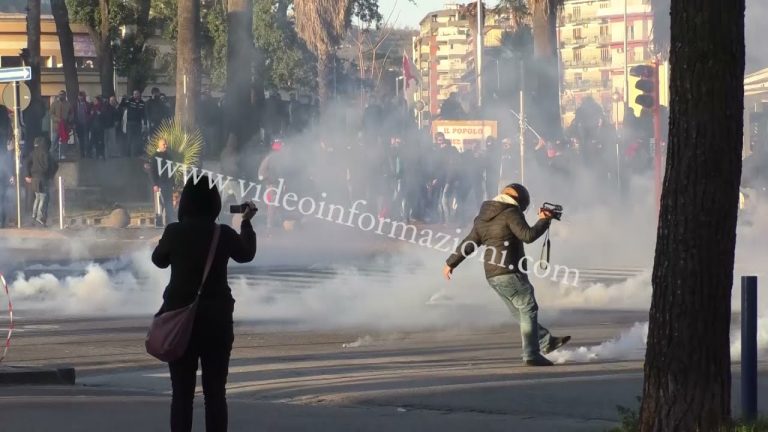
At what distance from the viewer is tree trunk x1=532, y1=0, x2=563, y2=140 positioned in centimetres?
3152

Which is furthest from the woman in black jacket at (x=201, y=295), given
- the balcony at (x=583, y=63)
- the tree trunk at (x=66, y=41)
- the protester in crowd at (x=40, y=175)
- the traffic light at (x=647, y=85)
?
the balcony at (x=583, y=63)

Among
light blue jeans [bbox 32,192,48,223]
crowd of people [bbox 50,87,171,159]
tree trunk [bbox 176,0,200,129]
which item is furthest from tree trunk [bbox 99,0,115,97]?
light blue jeans [bbox 32,192,48,223]

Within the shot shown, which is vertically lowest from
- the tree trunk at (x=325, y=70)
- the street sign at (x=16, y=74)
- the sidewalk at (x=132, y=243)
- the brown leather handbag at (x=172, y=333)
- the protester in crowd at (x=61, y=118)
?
the sidewalk at (x=132, y=243)

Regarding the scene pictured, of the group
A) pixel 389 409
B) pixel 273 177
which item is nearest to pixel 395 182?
pixel 273 177

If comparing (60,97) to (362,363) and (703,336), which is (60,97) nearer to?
(362,363)

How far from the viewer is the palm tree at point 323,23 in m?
41.9

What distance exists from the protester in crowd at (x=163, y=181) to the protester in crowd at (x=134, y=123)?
16.3 ft

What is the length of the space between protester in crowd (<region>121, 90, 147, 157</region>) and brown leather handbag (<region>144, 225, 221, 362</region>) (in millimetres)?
25585

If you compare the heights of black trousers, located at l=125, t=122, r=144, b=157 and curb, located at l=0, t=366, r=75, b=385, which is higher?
black trousers, located at l=125, t=122, r=144, b=157

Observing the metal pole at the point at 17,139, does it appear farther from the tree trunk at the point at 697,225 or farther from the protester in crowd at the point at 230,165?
the tree trunk at the point at 697,225

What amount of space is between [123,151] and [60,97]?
197 centimetres

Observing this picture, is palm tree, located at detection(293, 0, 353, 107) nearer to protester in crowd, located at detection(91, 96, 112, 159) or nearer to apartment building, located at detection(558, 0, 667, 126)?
protester in crowd, located at detection(91, 96, 112, 159)

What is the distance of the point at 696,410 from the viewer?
6.90 metres

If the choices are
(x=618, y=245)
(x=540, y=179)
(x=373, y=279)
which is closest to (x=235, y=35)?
(x=540, y=179)
